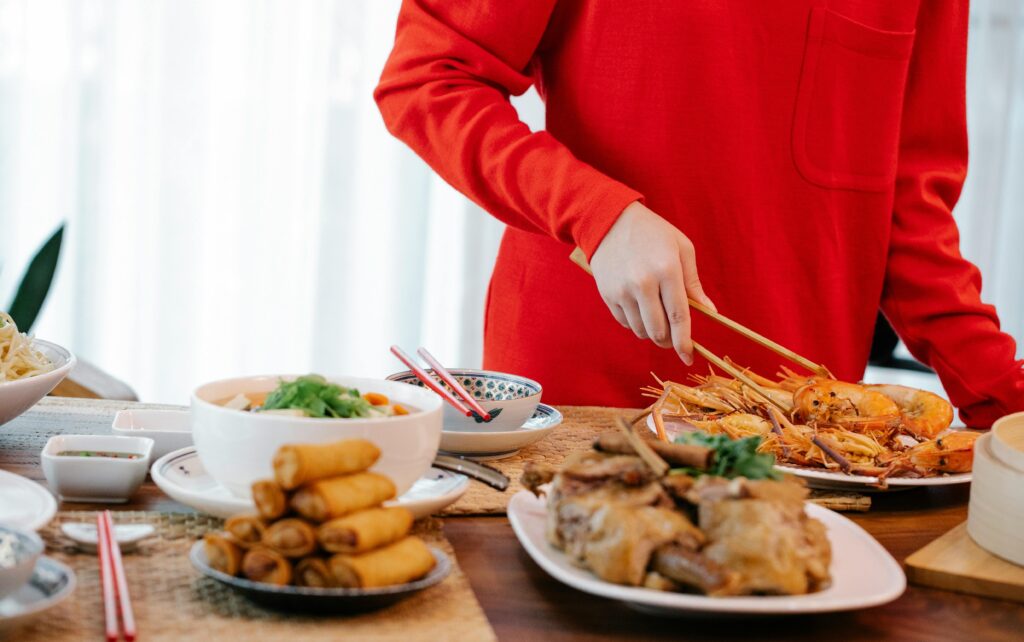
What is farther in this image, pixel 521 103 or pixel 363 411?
pixel 521 103

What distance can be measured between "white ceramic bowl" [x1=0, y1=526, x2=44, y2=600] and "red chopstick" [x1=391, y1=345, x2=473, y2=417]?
1.83ft

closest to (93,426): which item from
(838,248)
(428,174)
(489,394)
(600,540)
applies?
(489,394)

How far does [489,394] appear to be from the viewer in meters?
1.35

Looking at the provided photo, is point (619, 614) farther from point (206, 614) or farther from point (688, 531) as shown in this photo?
point (206, 614)

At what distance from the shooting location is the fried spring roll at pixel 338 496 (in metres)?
0.72

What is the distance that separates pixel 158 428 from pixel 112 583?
1.47 ft

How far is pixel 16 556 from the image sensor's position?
68 cm

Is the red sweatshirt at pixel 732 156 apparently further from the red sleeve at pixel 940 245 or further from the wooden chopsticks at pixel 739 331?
the wooden chopsticks at pixel 739 331

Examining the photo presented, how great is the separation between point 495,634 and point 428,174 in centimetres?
271

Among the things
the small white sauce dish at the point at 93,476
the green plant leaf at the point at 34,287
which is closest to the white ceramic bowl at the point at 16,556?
the small white sauce dish at the point at 93,476

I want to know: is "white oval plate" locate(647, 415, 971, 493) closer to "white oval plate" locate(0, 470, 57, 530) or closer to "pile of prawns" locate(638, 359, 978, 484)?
"pile of prawns" locate(638, 359, 978, 484)

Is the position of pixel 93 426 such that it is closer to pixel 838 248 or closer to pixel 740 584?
pixel 740 584

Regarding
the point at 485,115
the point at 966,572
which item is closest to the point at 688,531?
the point at 966,572

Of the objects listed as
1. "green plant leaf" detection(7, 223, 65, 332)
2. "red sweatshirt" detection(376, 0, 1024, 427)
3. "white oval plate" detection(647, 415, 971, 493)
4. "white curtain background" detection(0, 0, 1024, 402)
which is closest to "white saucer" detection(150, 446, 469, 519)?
"white oval plate" detection(647, 415, 971, 493)
